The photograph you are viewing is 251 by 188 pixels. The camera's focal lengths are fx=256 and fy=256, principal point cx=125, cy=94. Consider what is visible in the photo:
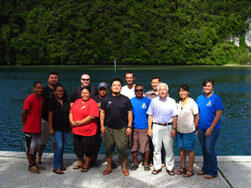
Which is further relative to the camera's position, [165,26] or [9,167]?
[165,26]

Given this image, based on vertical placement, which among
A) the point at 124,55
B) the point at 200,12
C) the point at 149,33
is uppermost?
the point at 200,12

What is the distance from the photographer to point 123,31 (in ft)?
341

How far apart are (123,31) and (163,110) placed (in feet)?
335

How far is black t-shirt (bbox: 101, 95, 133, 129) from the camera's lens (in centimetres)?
515

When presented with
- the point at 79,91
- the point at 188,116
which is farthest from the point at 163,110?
the point at 79,91

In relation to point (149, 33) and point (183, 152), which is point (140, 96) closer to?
point (183, 152)

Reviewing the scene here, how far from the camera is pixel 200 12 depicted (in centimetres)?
11212

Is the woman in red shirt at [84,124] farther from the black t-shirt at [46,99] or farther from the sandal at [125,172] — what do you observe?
the sandal at [125,172]

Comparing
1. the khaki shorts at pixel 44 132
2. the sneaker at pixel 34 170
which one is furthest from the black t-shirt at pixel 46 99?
the sneaker at pixel 34 170

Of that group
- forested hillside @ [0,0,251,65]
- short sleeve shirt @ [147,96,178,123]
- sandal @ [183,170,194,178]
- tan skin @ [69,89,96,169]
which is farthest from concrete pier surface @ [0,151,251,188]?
forested hillside @ [0,0,251,65]

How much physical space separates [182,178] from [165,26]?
106m

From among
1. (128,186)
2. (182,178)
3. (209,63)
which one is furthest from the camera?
(209,63)

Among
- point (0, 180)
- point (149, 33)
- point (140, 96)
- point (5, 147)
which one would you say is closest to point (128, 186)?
point (140, 96)

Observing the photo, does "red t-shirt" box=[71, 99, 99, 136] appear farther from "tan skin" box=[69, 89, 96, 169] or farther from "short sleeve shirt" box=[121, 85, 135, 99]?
"short sleeve shirt" box=[121, 85, 135, 99]
